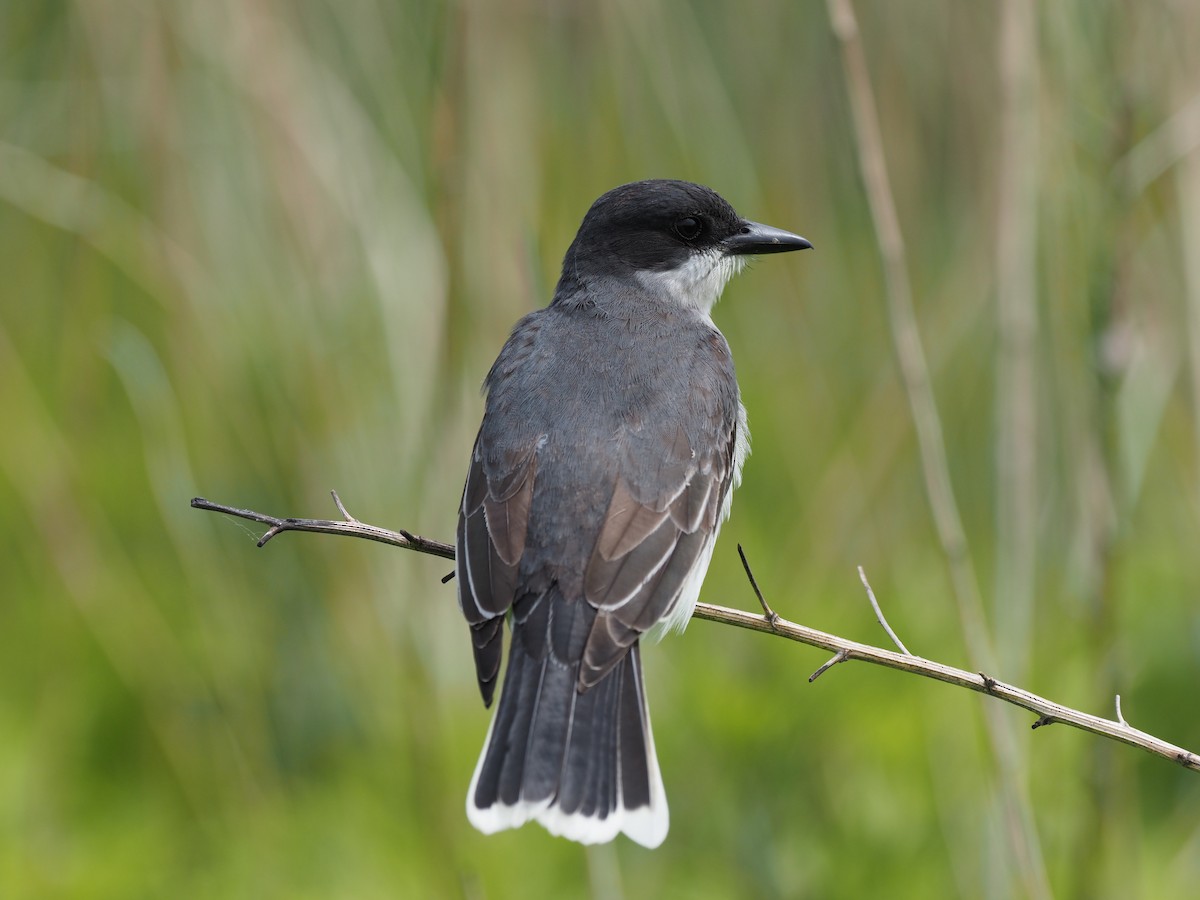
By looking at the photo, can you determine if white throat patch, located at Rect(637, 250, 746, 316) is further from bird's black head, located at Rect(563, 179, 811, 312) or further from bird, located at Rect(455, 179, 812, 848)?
bird, located at Rect(455, 179, 812, 848)

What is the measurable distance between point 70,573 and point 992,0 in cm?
338

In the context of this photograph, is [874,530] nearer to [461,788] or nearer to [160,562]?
[461,788]

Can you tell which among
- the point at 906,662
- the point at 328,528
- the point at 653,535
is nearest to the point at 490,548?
the point at 653,535

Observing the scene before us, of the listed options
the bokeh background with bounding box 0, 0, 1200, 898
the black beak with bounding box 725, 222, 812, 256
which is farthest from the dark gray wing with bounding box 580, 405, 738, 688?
the black beak with bounding box 725, 222, 812, 256

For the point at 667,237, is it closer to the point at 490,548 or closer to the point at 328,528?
the point at 490,548

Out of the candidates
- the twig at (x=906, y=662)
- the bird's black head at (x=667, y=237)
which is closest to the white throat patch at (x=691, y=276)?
the bird's black head at (x=667, y=237)

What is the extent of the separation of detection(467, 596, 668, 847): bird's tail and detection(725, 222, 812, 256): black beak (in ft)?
4.18

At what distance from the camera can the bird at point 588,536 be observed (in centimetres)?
284

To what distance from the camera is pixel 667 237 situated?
13.0 ft

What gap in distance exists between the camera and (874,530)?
4.77m

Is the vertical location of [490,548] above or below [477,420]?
above

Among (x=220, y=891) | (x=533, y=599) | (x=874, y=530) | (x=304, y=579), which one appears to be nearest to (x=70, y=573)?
(x=304, y=579)

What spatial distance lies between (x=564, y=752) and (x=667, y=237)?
1649mm

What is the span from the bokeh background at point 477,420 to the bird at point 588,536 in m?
0.23
